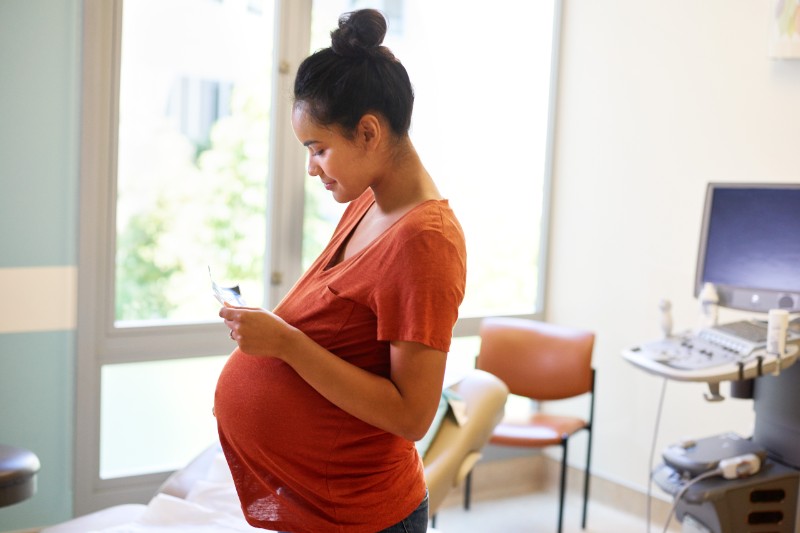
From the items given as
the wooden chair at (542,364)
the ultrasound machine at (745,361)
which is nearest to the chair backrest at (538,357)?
the wooden chair at (542,364)

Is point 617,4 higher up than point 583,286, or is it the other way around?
point 617,4

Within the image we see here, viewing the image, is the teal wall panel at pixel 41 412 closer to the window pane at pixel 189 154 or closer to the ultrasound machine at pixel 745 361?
the window pane at pixel 189 154

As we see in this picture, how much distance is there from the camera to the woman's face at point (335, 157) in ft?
3.65

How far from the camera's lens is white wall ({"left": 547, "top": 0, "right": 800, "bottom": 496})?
10.6ft

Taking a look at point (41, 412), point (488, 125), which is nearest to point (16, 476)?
point (41, 412)

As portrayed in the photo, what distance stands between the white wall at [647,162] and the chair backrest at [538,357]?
0.31 meters

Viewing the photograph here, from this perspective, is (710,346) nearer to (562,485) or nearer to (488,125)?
(562,485)

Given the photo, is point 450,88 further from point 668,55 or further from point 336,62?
point 336,62

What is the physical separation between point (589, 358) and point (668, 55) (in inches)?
48.1

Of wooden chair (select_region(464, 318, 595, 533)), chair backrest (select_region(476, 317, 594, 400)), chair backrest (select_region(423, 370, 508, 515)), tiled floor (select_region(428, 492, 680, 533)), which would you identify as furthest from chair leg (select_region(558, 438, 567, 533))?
chair backrest (select_region(423, 370, 508, 515))

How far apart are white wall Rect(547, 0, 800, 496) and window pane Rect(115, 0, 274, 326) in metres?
1.43

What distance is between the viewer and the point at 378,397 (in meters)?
1.04

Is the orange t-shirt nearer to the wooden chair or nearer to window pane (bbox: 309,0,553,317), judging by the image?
the wooden chair

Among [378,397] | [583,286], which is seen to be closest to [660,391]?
[583,286]
